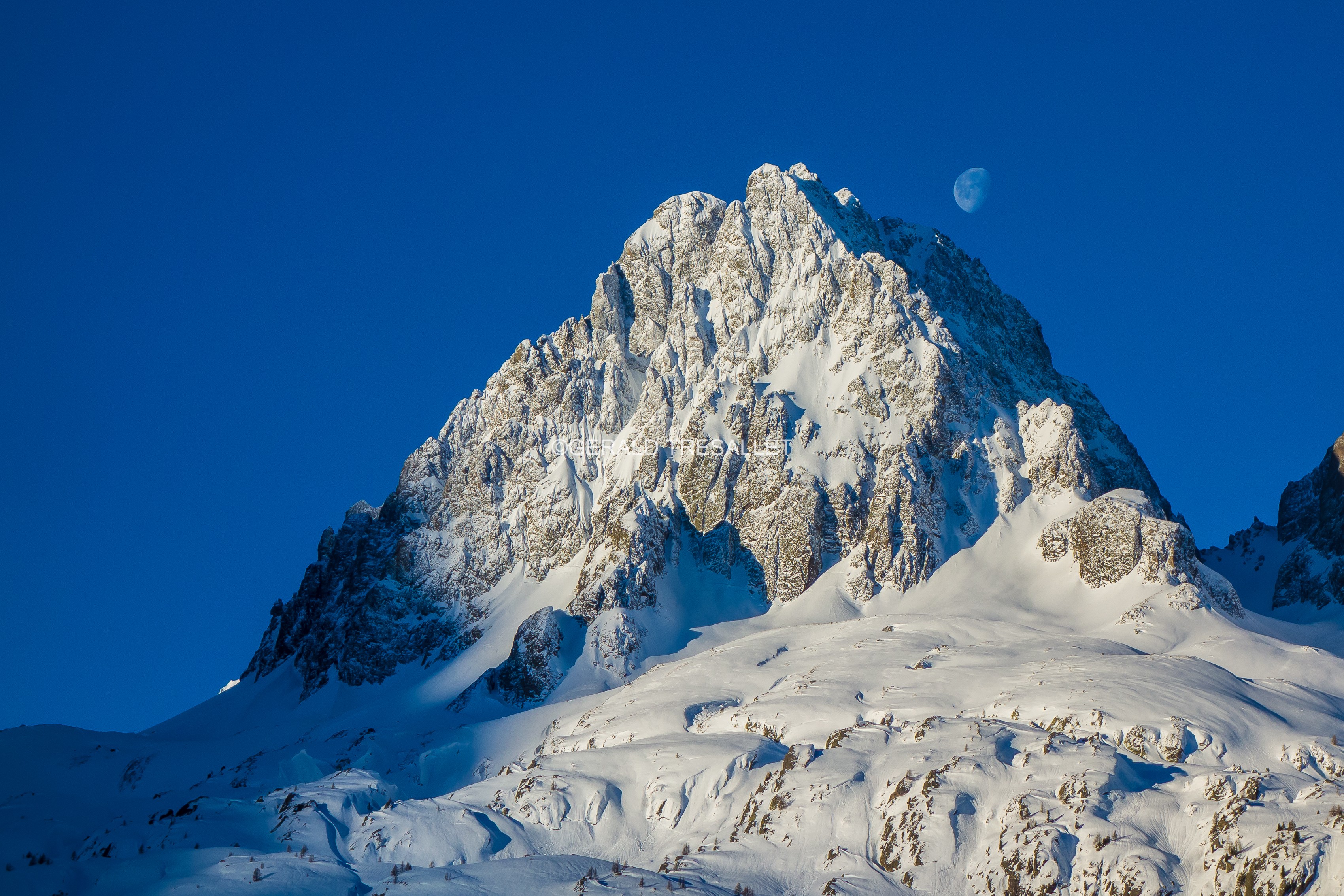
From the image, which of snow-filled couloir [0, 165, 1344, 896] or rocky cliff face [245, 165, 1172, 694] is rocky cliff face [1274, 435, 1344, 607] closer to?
snow-filled couloir [0, 165, 1344, 896]

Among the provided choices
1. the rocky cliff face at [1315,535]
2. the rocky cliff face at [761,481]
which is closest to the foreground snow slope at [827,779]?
the rocky cliff face at [761,481]

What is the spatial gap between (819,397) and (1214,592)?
6242 cm

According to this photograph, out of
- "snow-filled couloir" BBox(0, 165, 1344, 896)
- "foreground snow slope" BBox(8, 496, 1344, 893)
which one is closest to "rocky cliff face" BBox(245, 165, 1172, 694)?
"snow-filled couloir" BBox(0, 165, 1344, 896)

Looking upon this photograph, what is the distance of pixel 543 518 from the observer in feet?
619

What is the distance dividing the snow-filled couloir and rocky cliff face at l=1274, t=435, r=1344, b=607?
595 inches

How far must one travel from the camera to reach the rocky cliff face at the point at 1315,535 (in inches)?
6393

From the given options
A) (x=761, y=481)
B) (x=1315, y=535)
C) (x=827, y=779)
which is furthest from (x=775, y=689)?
(x=1315, y=535)

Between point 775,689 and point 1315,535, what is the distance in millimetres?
102344

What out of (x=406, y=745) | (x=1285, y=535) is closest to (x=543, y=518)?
(x=406, y=745)

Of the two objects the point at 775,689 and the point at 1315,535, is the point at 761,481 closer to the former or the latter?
the point at 775,689

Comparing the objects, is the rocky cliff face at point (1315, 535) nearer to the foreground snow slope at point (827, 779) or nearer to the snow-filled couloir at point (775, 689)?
the snow-filled couloir at point (775, 689)

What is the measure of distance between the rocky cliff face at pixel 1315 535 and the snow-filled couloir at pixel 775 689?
15.1 m

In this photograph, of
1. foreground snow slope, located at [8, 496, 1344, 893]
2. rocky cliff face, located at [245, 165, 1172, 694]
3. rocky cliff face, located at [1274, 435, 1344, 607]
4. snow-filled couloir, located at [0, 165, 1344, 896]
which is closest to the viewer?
foreground snow slope, located at [8, 496, 1344, 893]

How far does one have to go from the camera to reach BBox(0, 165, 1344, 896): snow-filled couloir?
56094mm
